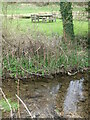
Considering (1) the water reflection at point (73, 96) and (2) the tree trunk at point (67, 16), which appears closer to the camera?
(1) the water reflection at point (73, 96)

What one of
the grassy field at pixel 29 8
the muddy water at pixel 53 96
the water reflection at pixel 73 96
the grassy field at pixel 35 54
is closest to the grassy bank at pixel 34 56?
the grassy field at pixel 35 54

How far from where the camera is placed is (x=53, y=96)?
18.8 ft

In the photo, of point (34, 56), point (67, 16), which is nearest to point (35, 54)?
point (34, 56)

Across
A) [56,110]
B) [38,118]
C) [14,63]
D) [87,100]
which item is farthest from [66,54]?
[38,118]

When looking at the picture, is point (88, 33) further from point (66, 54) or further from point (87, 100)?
point (87, 100)

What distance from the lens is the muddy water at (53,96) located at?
192 inches

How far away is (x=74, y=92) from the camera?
19.7ft

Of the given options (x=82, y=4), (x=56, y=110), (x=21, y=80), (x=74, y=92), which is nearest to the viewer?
(x=56, y=110)

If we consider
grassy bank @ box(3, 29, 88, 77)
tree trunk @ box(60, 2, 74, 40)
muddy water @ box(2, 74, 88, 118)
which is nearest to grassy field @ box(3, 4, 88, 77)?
grassy bank @ box(3, 29, 88, 77)

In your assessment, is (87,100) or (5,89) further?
(5,89)

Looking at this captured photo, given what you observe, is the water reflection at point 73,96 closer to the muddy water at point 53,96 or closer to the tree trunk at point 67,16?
the muddy water at point 53,96

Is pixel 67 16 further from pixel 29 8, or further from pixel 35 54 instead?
pixel 29 8

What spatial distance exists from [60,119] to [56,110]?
1.31ft

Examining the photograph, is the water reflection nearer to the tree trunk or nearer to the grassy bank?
the grassy bank
